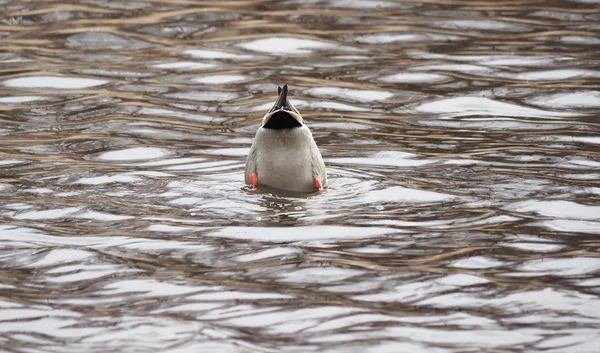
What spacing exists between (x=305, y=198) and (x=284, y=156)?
1.24ft

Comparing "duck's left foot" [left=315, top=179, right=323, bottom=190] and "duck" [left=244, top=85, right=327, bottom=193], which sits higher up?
"duck" [left=244, top=85, right=327, bottom=193]

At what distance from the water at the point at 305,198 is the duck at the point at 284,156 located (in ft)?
0.62

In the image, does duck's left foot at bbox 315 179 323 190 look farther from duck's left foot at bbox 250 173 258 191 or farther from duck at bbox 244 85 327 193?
duck's left foot at bbox 250 173 258 191

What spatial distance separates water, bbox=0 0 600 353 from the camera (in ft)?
18.6

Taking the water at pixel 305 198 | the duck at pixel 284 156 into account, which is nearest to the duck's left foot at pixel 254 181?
the duck at pixel 284 156

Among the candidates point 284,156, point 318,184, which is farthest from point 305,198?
point 284,156

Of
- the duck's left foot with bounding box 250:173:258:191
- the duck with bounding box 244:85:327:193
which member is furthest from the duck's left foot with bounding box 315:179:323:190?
the duck's left foot with bounding box 250:173:258:191

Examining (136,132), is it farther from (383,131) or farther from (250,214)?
(250,214)

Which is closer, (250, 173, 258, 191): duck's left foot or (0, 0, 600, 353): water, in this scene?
(0, 0, 600, 353): water

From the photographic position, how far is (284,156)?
8383 mm

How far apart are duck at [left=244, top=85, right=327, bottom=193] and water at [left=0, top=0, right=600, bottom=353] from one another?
0.19 m

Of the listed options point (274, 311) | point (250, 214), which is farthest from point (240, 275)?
point (250, 214)

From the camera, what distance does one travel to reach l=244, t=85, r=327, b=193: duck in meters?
8.33

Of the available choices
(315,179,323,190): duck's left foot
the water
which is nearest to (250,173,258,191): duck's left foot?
the water
